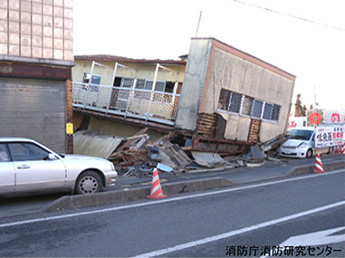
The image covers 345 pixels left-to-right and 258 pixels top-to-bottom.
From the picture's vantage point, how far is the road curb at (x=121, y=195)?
25.5ft

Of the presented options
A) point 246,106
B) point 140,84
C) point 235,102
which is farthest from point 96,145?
point 246,106

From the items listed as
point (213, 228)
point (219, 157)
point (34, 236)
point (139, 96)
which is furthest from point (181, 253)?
point (139, 96)

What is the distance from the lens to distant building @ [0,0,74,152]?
11.9m

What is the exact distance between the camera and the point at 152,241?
5.77m

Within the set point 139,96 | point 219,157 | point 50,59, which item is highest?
point 50,59

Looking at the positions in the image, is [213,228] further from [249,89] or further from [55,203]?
[249,89]

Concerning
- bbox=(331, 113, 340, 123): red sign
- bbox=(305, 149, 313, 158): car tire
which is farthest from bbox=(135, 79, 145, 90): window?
bbox=(331, 113, 340, 123): red sign

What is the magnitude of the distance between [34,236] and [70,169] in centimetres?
287

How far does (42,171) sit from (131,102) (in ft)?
33.4

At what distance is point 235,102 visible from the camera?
17.5 m

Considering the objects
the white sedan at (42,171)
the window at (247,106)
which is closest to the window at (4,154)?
the white sedan at (42,171)

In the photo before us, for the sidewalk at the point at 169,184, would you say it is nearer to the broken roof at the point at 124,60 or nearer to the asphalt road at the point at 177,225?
the asphalt road at the point at 177,225

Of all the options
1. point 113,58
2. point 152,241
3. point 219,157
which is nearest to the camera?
point 152,241

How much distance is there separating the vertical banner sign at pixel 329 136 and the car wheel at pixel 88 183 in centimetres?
1492
